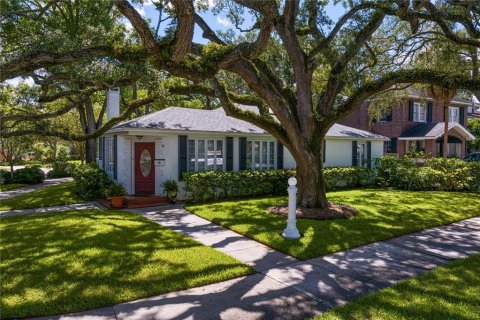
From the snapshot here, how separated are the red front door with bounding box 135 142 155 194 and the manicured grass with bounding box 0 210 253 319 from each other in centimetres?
499

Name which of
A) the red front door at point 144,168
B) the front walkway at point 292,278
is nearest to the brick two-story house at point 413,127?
the red front door at point 144,168

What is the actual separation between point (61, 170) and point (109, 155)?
40.2ft

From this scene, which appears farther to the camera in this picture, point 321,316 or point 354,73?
point 354,73

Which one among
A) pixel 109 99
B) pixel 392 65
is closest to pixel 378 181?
pixel 392 65

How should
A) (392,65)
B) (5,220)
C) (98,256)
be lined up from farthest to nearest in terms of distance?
(392,65), (5,220), (98,256)

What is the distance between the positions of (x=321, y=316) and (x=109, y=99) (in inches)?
628

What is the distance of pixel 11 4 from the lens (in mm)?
13070

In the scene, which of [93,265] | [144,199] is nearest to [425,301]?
[93,265]

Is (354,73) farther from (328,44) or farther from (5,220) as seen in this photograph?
(5,220)

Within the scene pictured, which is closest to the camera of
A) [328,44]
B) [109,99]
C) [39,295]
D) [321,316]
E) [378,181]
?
[321,316]

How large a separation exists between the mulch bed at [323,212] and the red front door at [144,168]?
217 inches

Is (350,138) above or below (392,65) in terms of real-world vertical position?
below

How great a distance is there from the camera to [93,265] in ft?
19.4

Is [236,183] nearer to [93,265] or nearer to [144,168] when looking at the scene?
[144,168]
